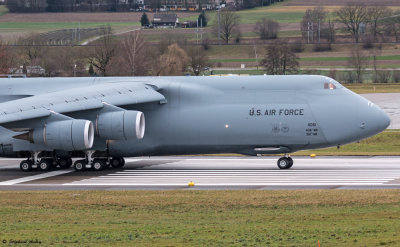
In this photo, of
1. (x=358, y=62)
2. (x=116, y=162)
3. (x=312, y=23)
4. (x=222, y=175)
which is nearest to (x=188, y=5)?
(x=312, y=23)

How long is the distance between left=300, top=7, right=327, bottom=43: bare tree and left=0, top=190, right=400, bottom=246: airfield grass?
77.8 meters

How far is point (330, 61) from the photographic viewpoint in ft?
278

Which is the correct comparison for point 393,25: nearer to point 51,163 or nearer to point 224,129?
point 224,129

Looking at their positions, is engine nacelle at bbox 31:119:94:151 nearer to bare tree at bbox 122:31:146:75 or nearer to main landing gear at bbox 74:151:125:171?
main landing gear at bbox 74:151:125:171

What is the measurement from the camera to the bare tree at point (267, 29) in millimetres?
101512

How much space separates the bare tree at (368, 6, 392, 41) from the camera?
103 m

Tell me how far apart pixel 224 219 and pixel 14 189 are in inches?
372

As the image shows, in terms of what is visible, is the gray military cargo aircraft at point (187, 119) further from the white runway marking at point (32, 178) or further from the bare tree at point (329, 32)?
the bare tree at point (329, 32)

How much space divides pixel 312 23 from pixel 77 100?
8077cm

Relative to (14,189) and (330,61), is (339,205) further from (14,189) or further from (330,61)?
(330,61)

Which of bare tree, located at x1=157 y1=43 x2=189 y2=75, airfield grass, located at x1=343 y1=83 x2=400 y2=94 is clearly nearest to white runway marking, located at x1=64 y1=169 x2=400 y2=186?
bare tree, located at x1=157 y1=43 x2=189 y2=75

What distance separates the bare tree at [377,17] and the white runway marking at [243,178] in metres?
75.8

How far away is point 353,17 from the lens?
355 ft

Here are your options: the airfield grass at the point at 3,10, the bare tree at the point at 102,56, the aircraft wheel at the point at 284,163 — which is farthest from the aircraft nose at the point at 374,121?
the airfield grass at the point at 3,10
